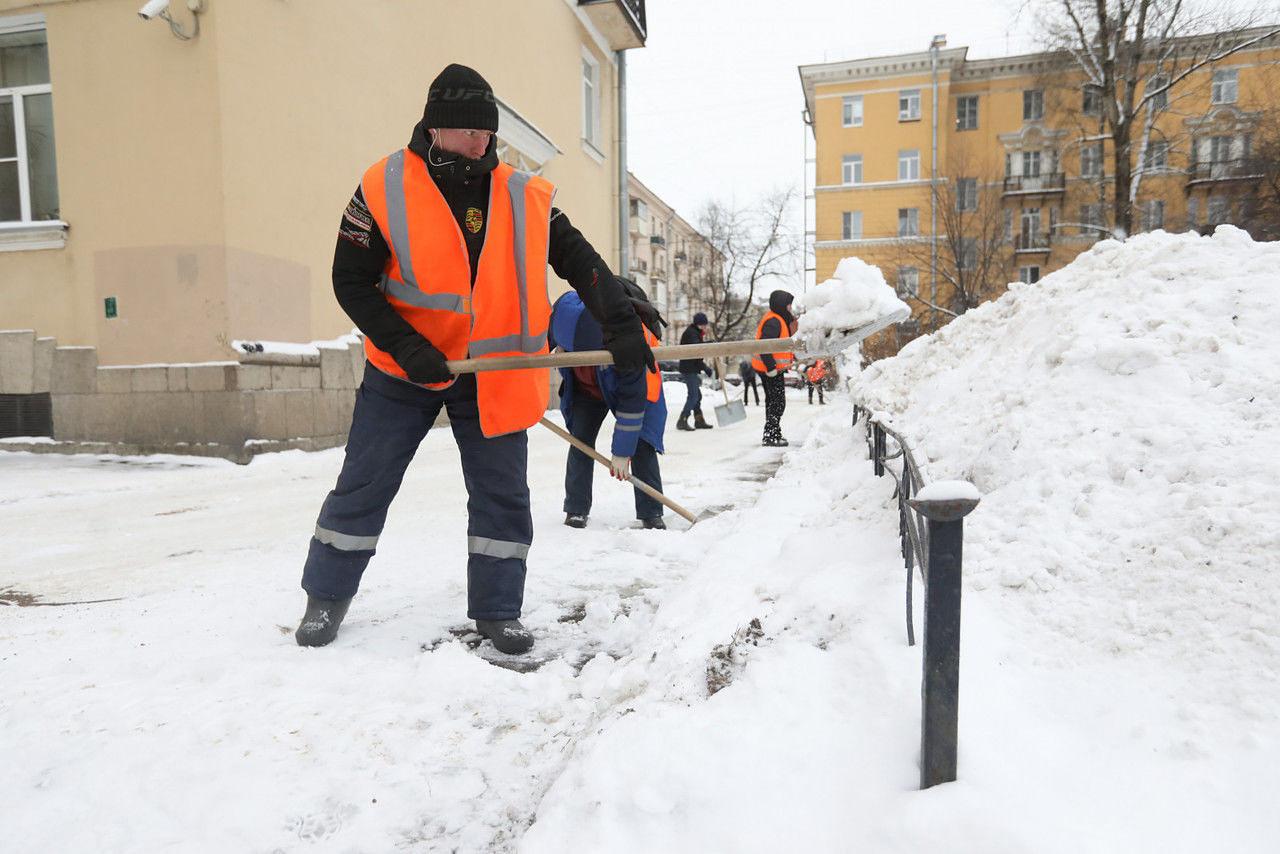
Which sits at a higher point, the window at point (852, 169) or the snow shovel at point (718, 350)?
the window at point (852, 169)

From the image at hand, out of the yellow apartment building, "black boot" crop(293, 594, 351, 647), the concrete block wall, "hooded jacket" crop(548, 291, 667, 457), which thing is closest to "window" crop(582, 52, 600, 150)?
the concrete block wall

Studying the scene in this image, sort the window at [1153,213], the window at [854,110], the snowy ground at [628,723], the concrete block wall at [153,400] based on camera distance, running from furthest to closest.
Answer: the window at [854,110] → the window at [1153,213] → the concrete block wall at [153,400] → the snowy ground at [628,723]

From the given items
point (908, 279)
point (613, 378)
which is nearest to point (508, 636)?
point (613, 378)

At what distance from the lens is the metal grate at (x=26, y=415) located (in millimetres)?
7641

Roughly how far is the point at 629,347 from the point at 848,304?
2.62 ft

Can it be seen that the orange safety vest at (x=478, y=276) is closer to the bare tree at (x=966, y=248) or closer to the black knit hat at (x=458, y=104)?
the black knit hat at (x=458, y=104)

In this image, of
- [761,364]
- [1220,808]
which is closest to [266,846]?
[1220,808]

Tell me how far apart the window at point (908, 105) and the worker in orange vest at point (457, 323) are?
37.1 metres

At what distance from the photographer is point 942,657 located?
1292 millimetres

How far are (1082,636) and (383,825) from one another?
1.49 m

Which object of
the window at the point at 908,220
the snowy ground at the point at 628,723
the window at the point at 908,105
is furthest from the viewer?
the window at the point at 908,220

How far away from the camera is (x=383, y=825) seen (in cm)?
163

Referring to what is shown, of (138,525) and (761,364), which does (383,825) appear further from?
(761,364)

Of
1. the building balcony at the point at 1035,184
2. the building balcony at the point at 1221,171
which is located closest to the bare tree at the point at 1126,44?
the building balcony at the point at 1221,171
